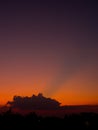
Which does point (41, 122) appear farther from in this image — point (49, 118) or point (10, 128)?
point (10, 128)

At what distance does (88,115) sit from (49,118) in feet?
66.1

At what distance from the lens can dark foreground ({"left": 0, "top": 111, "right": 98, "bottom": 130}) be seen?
133975 millimetres

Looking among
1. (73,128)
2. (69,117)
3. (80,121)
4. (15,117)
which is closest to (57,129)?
(73,128)

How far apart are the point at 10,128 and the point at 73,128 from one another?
26.2 metres

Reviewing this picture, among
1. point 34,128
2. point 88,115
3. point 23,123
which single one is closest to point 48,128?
point 34,128

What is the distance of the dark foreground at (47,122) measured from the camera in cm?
13398

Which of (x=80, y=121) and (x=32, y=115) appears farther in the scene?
(x=32, y=115)

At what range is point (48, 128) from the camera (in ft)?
450

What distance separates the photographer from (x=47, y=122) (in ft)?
499

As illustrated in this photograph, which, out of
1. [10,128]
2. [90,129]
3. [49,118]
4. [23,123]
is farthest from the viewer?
[49,118]

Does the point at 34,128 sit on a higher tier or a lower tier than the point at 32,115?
lower

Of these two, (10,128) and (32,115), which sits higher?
(32,115)

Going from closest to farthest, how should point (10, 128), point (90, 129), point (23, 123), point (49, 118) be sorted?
point (90, 129) < point (10, 128) < point (23, 123) < point (49, 118)

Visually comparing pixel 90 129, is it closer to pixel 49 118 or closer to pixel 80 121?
pixel 80 121
